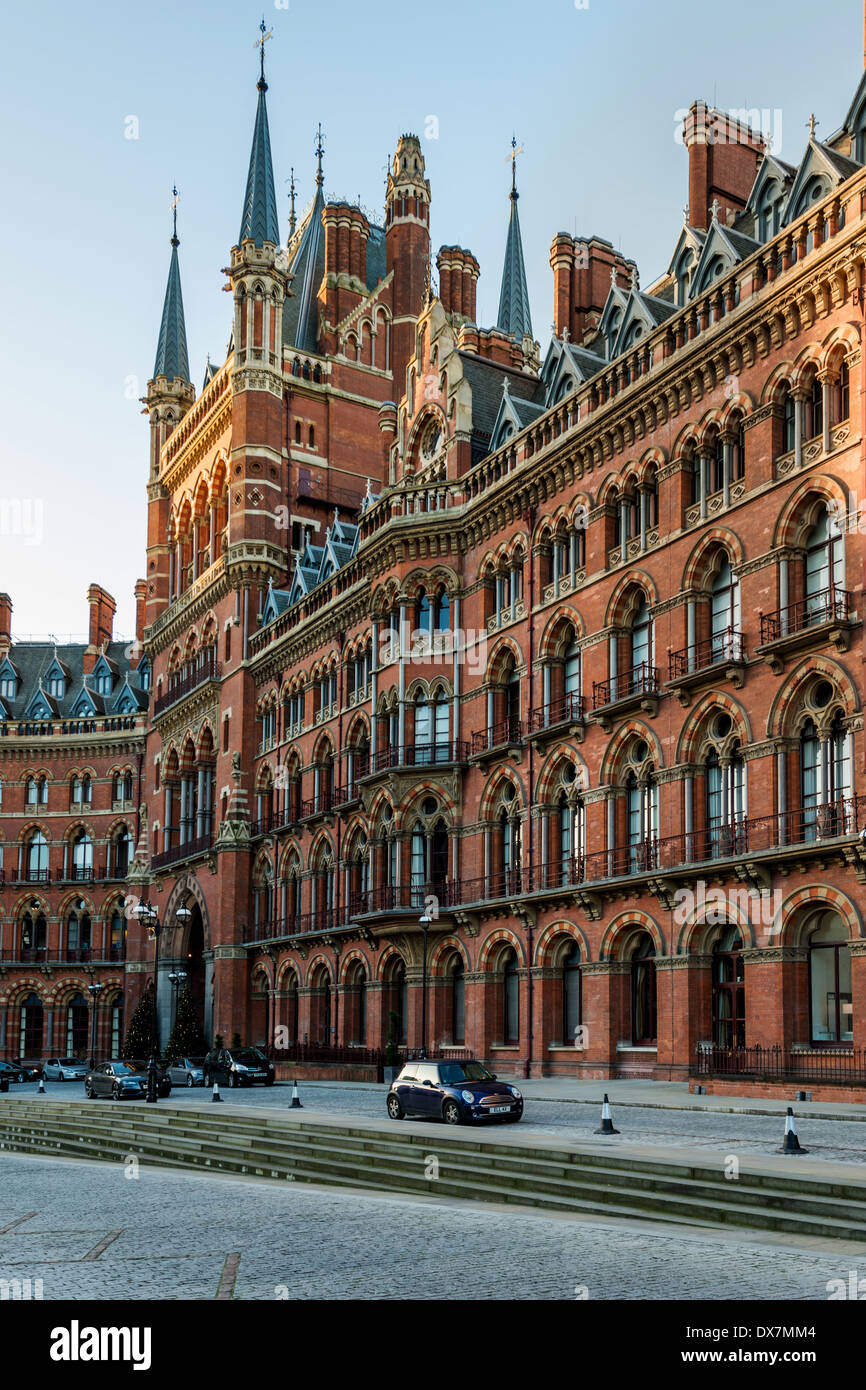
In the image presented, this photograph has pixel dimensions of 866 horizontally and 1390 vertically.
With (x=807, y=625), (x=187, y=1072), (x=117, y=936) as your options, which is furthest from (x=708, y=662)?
(x=117, y=936)

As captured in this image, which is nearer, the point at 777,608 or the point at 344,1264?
the point at 344,1264

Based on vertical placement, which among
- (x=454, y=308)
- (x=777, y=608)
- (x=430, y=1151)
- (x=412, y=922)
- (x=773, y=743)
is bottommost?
(x=430, y=1151)

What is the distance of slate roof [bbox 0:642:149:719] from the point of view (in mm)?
87688

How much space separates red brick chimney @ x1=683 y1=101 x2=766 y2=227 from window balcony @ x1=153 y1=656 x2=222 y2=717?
3557 cm

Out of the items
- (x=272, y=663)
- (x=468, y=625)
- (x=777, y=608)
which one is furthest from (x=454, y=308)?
(x=777, y=608)

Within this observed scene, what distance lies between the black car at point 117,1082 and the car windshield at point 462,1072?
17.6 meters

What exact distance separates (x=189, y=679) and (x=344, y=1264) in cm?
6212

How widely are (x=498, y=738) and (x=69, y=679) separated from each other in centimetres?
5210

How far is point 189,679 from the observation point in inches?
2931

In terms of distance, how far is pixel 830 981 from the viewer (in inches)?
1209

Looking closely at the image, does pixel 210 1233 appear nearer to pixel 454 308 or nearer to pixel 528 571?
pixel 528 571

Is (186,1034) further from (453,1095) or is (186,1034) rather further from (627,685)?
(453,1095)

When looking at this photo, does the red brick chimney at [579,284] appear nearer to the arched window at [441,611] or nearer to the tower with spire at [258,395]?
the arched window at [441,611]
